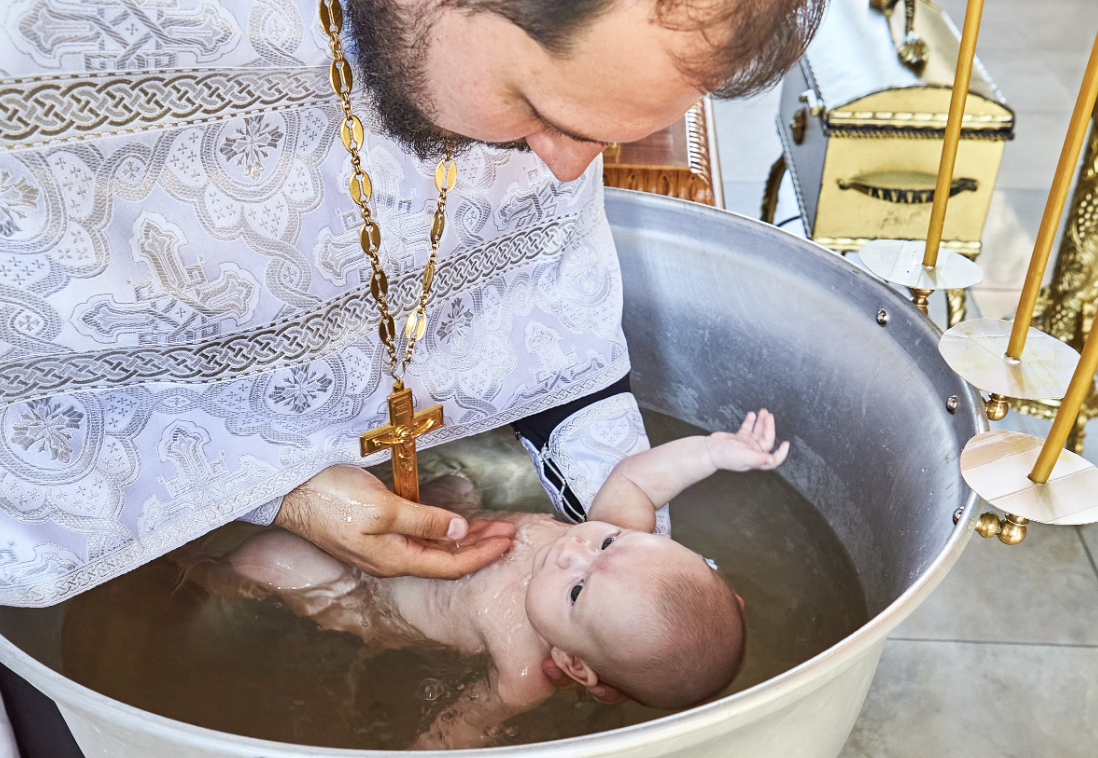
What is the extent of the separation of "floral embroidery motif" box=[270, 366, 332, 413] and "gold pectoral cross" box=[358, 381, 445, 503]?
55 millimetres

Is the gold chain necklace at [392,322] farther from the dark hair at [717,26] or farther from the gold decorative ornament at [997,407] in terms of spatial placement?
the gold decorative ornament at [997,407]

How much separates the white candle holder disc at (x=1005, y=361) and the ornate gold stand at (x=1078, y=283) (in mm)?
744

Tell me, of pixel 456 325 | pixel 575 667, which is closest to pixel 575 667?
pixel 575 667

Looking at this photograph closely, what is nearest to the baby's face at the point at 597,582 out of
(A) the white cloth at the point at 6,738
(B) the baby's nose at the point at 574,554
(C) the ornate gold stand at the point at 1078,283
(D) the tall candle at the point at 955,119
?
(B) the baby's nose at the point at 574,554

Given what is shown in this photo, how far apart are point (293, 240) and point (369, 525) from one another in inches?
9.7

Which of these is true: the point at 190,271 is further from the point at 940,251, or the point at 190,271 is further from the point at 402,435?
the point at 940,251

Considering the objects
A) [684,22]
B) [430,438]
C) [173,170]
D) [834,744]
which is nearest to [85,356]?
[173,170]

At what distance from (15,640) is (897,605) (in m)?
0.65

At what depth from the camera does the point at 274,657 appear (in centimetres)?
92

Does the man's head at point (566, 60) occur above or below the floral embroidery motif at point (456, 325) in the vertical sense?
above

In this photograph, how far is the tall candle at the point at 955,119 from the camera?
0.72 meters

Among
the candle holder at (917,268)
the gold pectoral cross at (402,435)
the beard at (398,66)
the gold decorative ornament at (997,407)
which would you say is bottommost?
the gold pectoral cross at (402,435)

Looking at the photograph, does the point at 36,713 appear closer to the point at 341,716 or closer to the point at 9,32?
the point at 341,716

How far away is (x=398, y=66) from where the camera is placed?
692mm
